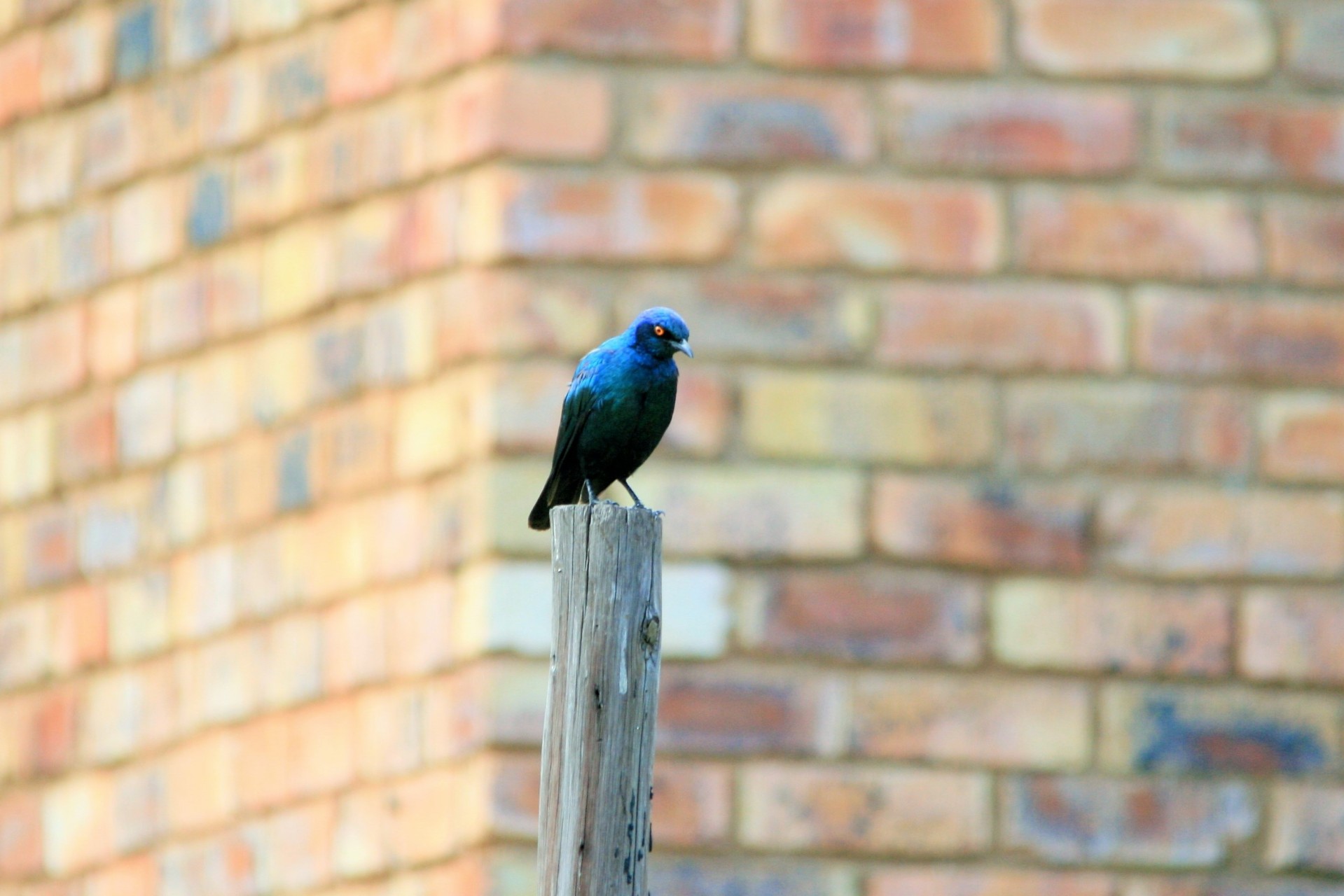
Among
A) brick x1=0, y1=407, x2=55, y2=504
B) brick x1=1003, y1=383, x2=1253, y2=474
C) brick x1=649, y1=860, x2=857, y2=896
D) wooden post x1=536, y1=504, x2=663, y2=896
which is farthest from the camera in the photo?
brick x1=0, y1=407, x2=55, y2=504

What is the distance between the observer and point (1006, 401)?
652 cm

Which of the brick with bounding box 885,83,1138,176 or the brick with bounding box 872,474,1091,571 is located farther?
the brick with bounding box 885,83,1138,176

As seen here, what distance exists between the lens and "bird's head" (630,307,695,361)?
17.6 ft

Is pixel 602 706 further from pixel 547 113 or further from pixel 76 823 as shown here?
pixel 76 823

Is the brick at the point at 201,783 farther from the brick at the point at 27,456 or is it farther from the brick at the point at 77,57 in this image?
the brick at the point at 77,57

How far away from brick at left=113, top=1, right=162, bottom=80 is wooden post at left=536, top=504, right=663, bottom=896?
3.96 meters

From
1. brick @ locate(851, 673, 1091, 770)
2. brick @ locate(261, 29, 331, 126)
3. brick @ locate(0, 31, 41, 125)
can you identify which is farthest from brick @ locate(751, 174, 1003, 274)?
brick @ locate(0, 31, 41, 125)

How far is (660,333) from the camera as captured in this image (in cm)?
539

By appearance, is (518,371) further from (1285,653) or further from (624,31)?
(1285,653)

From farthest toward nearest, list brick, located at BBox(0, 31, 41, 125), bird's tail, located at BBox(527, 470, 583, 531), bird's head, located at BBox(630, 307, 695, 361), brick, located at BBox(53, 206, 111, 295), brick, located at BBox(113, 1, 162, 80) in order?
brick, located at BBox(0, 31, 41, 125) → brick, located at BBox(53, 206, 111, 295) → brick, located at BBox(113, 1, 162, 80) → bird's tail, located at BBox(527, 470, 583, 531) → bird's head, located at BBox(630, 307, 695, 361)

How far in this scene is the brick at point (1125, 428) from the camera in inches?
256

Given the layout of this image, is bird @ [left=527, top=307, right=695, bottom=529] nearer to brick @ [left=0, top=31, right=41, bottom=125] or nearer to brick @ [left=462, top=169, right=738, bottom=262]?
brick @ [left=462, top=169, right=738, bottom=262]

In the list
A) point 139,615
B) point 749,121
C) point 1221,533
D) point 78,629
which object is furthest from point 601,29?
point 78,629

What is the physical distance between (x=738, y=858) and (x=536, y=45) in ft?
6.36
